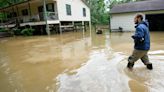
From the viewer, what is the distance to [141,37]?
Answer: 18.2 ft

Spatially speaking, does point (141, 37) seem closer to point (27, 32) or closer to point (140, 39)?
point (140, 39)

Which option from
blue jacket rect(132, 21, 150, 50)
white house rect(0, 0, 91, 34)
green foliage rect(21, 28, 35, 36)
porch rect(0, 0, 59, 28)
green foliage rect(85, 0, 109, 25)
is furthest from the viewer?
green foliage rect(85, 0, 109, 25)

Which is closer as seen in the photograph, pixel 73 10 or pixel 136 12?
pixel 136 12

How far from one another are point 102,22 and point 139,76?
36558 mm

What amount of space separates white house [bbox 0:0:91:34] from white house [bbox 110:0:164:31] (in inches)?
227

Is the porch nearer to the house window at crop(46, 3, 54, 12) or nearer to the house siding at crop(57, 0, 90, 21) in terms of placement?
the house window at crop(46, 3, 54, 12)

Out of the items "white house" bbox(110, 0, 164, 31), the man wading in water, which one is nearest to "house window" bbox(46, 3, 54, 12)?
"white house" bbox(110, 0, 164, 31)

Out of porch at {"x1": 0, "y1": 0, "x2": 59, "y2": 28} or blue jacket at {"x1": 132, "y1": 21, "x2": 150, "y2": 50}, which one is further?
porch at {"x1": 0, "y1": 0, "x2": 59, "y2": 28}

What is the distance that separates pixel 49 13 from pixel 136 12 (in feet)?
33.4

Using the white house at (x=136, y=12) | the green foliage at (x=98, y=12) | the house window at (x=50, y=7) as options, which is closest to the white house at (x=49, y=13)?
the house window at (x=50, y=7)

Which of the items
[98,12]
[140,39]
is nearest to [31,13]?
[98,12]

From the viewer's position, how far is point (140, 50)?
5738 mm

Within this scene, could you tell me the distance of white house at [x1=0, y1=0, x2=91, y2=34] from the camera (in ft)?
73.6

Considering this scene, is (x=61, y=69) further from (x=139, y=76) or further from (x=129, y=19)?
(x=129, y=19)
